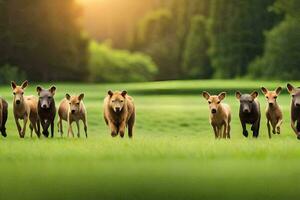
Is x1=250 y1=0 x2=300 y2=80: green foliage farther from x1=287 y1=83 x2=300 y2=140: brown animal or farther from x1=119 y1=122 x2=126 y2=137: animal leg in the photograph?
x1=119 y1=122 x2=126 y2=137: animal leg

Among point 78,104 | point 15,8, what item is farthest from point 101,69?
point 78,104

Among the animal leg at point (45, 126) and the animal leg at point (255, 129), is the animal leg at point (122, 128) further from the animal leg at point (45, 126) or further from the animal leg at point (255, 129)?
the animal leg at point (255, 129)

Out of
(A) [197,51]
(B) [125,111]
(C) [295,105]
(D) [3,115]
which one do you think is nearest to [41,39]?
(A) [197,51]

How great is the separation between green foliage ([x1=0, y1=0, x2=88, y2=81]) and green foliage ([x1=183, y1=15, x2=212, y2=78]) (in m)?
18.9

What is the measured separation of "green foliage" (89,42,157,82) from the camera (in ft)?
259

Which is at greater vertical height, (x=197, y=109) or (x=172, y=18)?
(x=172, y=18)

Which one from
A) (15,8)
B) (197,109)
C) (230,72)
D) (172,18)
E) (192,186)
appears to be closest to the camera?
(192,186)

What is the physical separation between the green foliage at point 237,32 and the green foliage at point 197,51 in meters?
4.09

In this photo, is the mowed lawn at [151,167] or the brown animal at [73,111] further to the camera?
the brown animal at [73,111]

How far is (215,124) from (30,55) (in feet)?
161

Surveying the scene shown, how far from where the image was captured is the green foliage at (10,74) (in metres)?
61.4

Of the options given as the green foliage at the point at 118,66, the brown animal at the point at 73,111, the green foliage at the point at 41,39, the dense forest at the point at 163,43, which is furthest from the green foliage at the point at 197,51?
the brown animal at the point at 73,111

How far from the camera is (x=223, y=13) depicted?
78188mm

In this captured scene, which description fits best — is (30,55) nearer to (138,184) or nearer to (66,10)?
(66,10)
